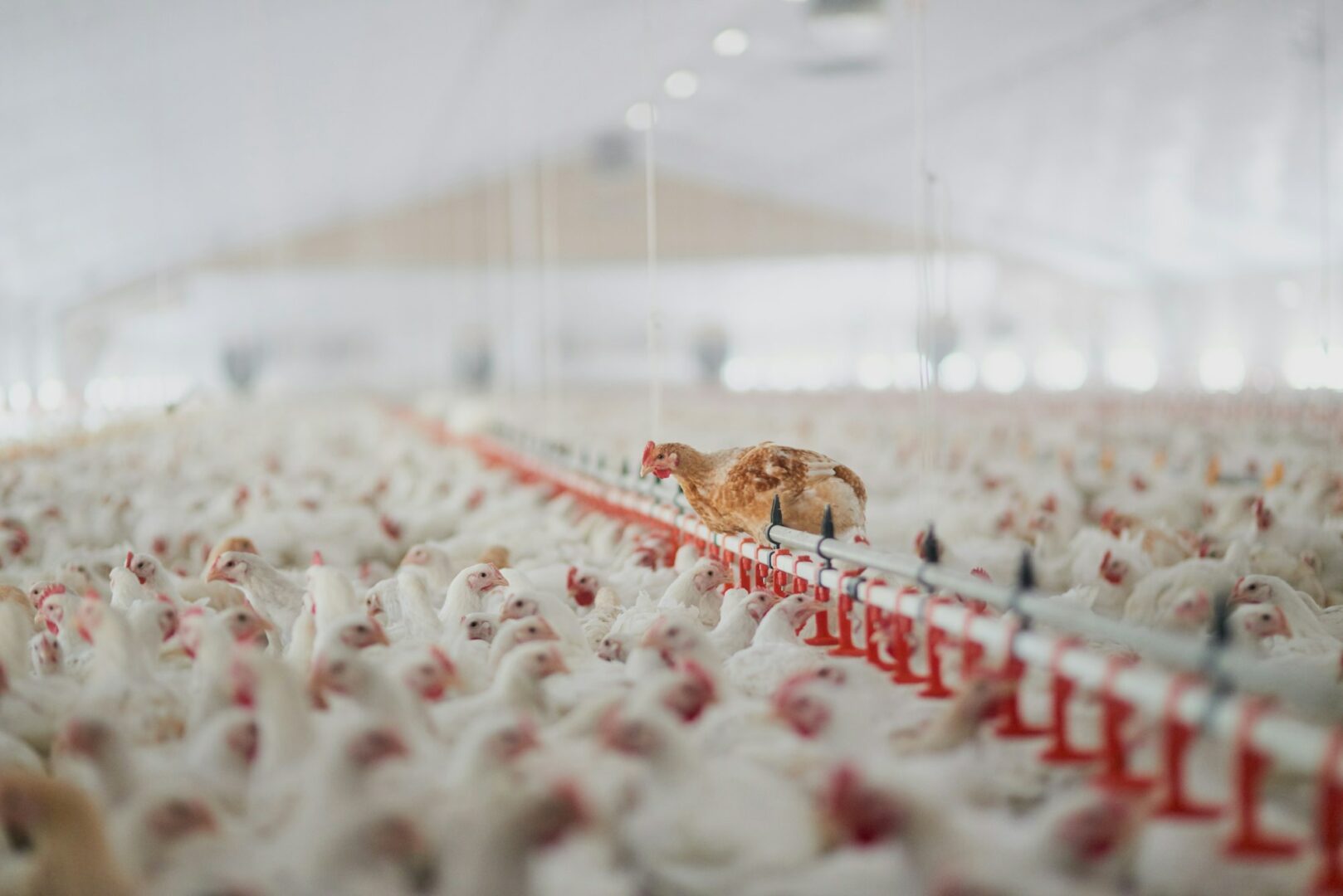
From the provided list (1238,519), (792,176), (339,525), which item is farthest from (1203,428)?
(792,176)

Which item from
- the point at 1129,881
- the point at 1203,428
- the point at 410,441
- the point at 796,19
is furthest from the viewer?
the point at 796,19

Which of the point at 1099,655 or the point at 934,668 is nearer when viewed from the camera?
the point at 1099,655

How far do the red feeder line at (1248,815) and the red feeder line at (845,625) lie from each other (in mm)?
1104

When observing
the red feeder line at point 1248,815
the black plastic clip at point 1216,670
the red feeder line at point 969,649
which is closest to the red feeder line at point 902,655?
the red feeder line at point 969,649

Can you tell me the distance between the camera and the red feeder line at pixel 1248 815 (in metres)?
1.45

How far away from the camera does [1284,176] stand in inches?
452

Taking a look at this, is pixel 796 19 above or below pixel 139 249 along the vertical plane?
above

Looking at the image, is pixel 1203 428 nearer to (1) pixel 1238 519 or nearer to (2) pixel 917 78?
(1) pixel 1238 519

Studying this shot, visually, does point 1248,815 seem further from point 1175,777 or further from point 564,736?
point 564,736

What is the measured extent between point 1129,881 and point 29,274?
16.9 metres

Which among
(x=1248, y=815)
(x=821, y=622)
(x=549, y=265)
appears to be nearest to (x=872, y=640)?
(x=821, y=622)

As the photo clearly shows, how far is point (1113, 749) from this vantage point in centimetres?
171

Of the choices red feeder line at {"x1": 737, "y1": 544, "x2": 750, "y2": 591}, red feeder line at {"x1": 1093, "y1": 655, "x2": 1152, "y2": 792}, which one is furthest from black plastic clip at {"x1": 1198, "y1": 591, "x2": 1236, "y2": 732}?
red feeder line at {"x1": 737, "y1": 544, "x2": 750, "y2": 591}

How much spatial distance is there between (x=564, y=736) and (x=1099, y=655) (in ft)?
3.10
